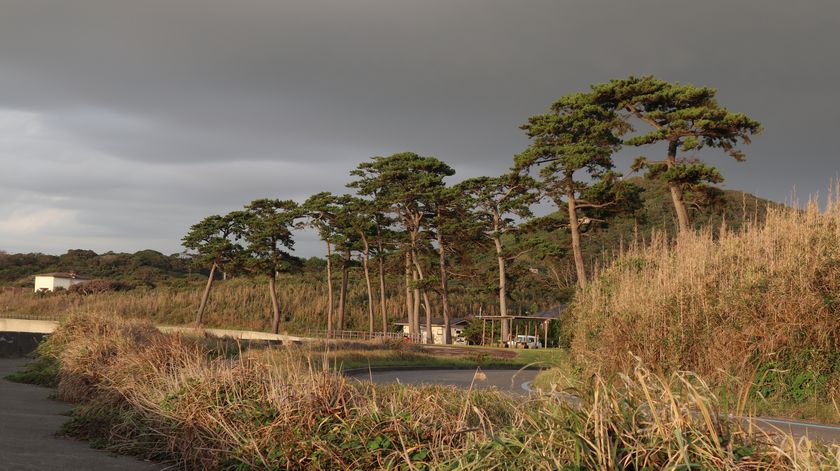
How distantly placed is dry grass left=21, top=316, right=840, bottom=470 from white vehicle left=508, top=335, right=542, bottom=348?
3841cm

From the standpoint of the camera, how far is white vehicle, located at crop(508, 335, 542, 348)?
49081 mm

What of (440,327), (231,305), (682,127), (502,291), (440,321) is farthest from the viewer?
(231,305)

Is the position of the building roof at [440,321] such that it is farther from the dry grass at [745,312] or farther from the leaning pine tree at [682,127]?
the dry grass at [745,312]

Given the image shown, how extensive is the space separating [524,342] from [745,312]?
38.7m

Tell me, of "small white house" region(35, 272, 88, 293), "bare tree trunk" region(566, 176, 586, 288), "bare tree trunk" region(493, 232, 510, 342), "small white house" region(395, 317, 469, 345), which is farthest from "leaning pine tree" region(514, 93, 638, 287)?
"small white house" region(35, 272, 88, 293)

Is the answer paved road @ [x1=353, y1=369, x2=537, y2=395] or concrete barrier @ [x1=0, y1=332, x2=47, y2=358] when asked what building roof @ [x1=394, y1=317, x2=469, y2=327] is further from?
concrete barrier @ [x1=0, y1=332, x2=47, y2=358]

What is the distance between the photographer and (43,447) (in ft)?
26.4

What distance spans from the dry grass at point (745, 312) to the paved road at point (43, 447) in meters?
7.53

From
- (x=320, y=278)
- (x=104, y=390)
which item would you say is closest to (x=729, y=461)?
(x=104, y=390)

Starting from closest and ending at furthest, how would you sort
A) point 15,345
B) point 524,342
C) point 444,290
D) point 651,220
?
point 15,345, point 524,342, point 444,290, point 651,220

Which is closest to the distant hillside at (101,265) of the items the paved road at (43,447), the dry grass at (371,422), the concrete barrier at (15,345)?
the concrete barrier at (15,345)

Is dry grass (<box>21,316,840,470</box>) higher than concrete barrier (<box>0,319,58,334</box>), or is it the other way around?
dry grass (<box>21,316,840,470</box>)

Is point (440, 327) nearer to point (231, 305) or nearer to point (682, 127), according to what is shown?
point (231, 305)

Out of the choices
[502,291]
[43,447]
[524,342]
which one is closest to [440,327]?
[524,342]
